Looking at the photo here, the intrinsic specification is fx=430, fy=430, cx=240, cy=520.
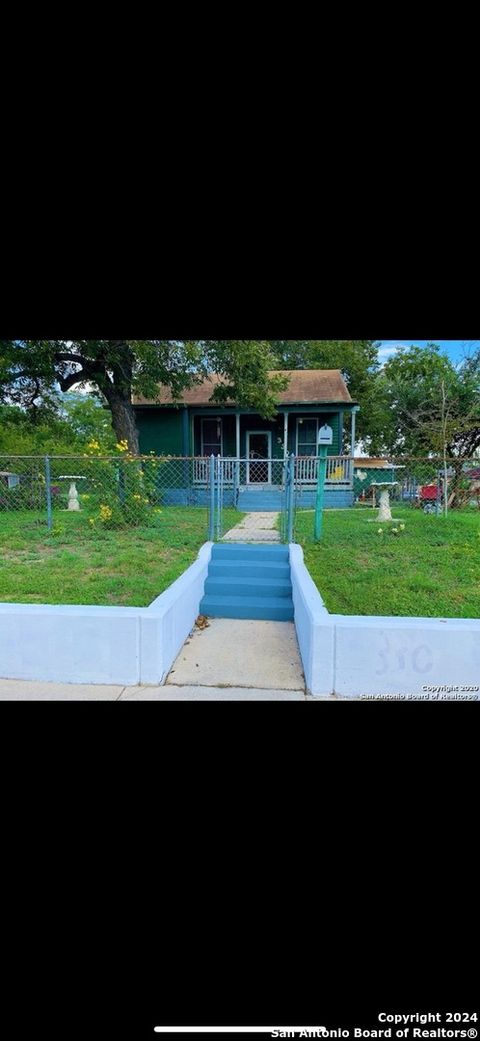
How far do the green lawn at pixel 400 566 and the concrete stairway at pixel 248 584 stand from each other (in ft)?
1.27

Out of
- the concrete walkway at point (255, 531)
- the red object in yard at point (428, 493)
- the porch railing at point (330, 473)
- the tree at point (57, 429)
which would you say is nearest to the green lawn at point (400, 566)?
the concrete walkway at point (255, 531)

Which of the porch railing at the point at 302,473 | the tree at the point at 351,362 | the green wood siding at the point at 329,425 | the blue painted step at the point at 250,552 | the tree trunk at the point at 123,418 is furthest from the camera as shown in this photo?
the tree at the point at 351,362

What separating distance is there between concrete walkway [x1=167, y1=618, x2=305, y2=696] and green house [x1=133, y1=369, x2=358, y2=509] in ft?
28.4

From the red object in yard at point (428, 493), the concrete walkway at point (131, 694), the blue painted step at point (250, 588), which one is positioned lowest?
the concrete walkway at point (131, 694)

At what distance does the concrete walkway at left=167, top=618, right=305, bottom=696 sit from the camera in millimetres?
2997

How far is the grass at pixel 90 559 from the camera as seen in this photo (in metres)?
4.11

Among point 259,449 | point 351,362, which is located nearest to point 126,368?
point 259,449

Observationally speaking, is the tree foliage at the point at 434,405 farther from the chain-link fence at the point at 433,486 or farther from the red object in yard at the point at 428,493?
the red object in yard at the point at 428,493

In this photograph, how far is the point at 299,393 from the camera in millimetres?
13945
